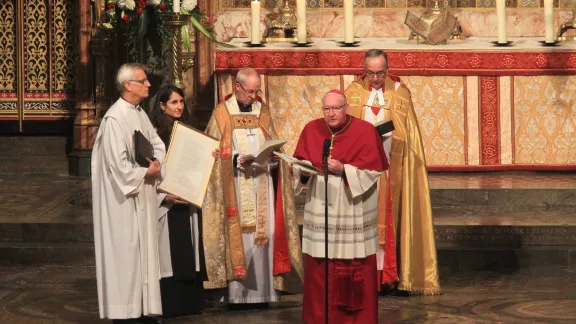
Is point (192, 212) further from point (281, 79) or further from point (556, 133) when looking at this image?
point (556, 133)

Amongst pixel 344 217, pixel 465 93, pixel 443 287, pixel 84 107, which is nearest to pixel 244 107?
pixel 344 217

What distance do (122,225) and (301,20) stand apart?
4803 millimetres

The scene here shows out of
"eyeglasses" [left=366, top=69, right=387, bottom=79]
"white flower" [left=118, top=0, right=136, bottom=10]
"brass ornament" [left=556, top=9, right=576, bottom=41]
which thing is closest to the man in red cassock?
"eyeglasses" [left=366, top=69, right=387, bottom=79]

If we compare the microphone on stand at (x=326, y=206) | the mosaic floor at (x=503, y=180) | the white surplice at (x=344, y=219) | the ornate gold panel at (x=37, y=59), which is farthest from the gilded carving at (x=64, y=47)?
the microphone on stand at (x=326, y=206)

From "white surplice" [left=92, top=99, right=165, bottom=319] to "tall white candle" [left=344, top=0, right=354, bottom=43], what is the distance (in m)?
4.48

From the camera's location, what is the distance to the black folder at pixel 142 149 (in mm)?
7773

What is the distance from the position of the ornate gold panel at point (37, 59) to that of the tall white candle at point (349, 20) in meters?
3.47

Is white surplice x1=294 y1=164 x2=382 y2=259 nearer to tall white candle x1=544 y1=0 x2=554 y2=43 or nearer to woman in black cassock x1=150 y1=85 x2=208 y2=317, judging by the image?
woman in black cassock x1=150 y1=85 x2=208 y2=317

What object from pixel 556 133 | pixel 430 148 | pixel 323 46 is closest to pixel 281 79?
pixel 323 46

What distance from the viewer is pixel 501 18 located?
1212 centimetres

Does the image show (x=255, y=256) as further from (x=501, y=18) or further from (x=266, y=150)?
(x=501, y=18)

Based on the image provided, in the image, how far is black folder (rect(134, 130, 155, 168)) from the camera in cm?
777

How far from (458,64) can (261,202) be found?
395 centimetres

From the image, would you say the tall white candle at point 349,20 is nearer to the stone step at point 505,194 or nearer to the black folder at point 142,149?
the stone step at point 505,194
